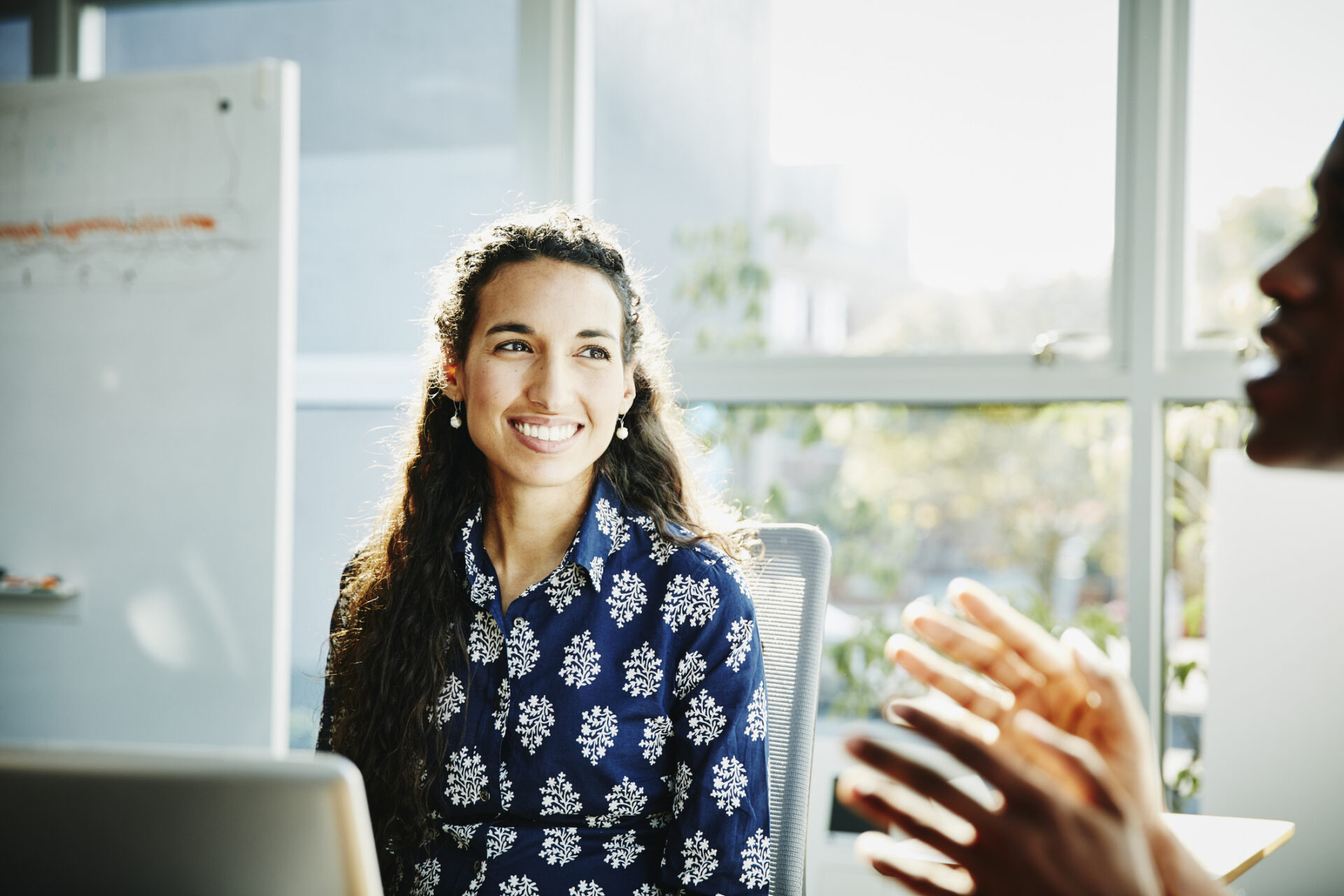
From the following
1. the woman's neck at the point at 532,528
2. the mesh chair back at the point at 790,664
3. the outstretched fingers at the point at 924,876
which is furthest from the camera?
the woman's neck at the point at 532,528

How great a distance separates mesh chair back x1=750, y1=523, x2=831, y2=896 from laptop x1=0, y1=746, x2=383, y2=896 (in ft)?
2.59

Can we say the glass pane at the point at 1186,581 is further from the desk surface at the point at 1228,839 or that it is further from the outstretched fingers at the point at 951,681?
the outstretched fingers at the point at 951,681

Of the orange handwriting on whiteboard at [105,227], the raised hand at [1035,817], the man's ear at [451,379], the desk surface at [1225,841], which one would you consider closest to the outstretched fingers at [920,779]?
the raised hand at [1035,817]

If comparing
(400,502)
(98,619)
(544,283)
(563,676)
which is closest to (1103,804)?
(563,676)

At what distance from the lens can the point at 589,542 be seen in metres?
1.39

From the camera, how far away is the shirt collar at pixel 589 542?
1.38 metres

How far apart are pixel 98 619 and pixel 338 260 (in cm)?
110

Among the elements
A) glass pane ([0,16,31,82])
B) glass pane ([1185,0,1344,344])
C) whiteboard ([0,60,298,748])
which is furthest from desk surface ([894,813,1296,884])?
glass pane ([0,16,31,82])

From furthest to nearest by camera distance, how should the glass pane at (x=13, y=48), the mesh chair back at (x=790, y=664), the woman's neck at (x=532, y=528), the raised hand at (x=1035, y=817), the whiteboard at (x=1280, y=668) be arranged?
the glass pane at (x=13, y=48)
the whiteboard at (x=1280, y=668)
the woman's neck at (x=532, y=528)
the mesh chair back at (x=790, y=664)
the raised hand at (x=1035, y=817)

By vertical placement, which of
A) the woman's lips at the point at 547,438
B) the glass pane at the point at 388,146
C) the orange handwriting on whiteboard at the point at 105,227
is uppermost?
the glass pane at the point at 388,146

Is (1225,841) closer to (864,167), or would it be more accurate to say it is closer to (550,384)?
(550,384)

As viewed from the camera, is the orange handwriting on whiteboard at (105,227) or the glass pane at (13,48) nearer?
the orange handwriting on whiteboard at (105,227)

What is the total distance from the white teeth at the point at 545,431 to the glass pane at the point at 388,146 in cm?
145

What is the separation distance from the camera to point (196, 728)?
7.97 feet
